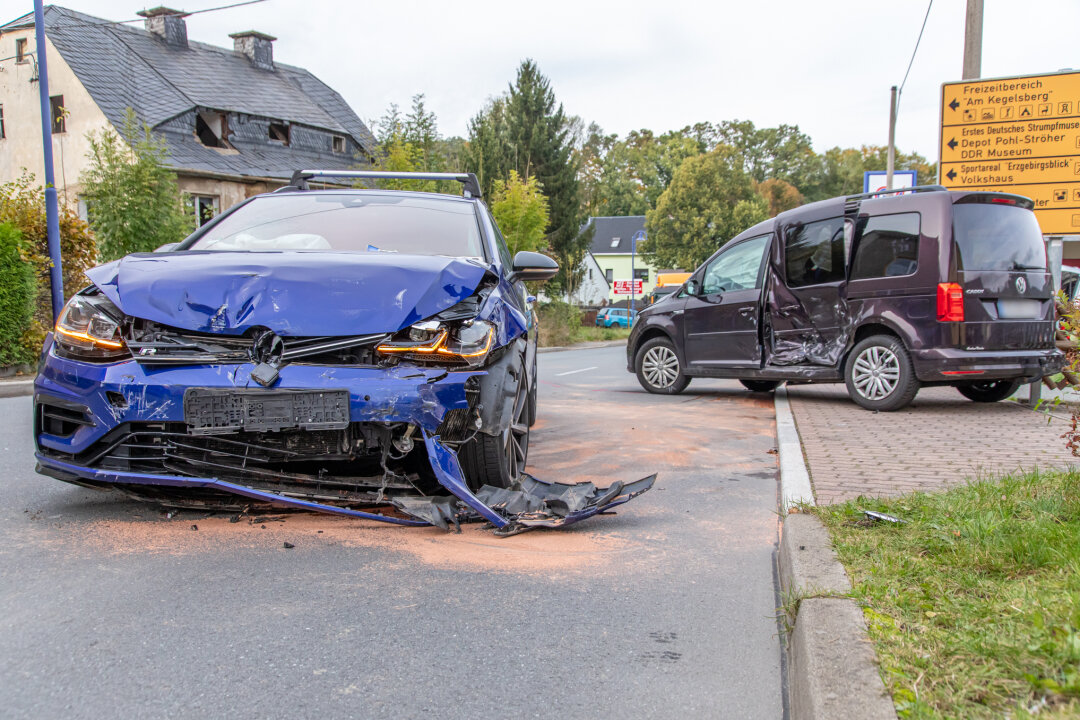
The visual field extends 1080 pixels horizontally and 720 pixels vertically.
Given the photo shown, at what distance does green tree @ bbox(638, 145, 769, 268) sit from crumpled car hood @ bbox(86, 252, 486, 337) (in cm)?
5922

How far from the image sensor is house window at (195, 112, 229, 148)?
33.7 meters

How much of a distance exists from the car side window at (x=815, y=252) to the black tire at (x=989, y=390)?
1.91 m

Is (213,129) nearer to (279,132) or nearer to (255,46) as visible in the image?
(279,132)

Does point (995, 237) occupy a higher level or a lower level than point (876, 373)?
higher

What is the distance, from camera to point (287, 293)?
12.9 feet

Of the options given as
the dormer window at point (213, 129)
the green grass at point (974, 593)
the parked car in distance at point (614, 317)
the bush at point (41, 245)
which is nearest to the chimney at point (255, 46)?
the dormer window at point (213, 129)

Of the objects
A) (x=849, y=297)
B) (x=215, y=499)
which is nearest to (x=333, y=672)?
(x=215, y=499)

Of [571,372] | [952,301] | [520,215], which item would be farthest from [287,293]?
[520,215]

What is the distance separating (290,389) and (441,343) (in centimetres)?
67

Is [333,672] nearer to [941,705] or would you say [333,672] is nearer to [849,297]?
[941,705]

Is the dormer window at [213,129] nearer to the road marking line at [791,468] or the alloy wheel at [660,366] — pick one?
the alloy wheel at [660,366]

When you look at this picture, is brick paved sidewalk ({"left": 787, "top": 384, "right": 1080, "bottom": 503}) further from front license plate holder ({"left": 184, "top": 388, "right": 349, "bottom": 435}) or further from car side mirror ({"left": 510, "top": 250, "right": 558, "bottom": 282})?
front license plate holder ({"left": 184, "top": 388, "right": 349, "bottom": 435})

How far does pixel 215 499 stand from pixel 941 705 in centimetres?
333

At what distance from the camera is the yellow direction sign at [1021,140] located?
11.2 meters
